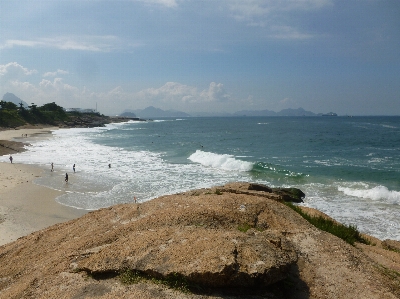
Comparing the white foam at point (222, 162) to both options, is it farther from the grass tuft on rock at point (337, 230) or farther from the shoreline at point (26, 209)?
the grass tuft on rock at point (337, 230)

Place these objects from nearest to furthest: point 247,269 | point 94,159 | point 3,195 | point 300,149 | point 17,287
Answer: point 247,269, point 17,287, point 3,195, point 94,159, point 300,149

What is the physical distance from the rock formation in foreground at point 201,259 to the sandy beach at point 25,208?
846 cm

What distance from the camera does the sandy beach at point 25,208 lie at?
16859 mm

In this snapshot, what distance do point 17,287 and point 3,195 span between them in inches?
792

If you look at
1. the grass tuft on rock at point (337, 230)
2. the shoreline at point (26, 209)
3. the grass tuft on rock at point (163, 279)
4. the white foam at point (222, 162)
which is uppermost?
the grass tuft on rock at point (163, 279)

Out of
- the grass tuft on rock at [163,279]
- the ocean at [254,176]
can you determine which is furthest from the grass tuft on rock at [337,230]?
the ocean at [254,176]

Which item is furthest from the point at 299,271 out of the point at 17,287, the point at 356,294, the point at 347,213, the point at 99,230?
the point at 347,213

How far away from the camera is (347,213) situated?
19906 millimetres

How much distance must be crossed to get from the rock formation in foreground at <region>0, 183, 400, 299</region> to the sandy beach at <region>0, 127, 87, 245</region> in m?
8.46

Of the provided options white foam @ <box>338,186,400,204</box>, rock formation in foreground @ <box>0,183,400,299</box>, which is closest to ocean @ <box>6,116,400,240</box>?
white foam @ <box>338,186,400,204</box>

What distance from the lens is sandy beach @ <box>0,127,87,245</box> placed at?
55.3 feet

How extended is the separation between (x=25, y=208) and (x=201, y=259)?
18955mm

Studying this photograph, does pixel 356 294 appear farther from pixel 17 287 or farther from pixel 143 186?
pixel 143 186

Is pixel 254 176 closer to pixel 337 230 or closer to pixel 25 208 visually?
pixel 25 208
